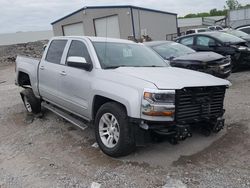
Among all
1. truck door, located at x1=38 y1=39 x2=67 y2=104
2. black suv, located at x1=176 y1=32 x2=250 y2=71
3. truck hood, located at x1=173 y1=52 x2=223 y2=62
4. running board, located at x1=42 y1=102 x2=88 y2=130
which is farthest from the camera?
black suv, located at x1=176 y1=32 x2=250 y2=71

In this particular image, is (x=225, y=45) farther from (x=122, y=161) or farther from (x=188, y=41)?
(x=122, y=161)

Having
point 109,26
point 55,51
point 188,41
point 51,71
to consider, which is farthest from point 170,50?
point 109,26

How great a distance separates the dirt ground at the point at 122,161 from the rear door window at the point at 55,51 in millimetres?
1348

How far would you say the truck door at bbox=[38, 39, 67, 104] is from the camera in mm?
6531

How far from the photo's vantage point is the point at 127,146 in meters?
4.86

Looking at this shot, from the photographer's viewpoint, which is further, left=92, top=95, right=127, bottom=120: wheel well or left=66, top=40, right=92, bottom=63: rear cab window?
left=66, top=40, right=92, bottom=63: rear cab window

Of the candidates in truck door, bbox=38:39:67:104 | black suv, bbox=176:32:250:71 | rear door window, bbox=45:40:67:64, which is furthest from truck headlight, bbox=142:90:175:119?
black suv, bbox=176:32:250:71

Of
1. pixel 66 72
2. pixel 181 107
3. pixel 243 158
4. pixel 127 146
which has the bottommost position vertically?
pixel 243 158

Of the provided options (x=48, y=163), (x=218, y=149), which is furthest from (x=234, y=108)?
(x=48, y=163)

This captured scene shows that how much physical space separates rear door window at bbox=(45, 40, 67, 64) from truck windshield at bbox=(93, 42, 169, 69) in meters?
0.98

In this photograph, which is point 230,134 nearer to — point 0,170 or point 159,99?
point 159,99

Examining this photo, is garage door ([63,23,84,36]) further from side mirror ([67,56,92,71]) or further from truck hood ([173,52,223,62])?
side mirror ([67,56,92,71])

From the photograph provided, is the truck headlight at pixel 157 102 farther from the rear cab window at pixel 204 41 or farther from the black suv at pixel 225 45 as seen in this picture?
the rear cab window at pixel 204 41

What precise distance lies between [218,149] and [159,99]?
1451 mm
